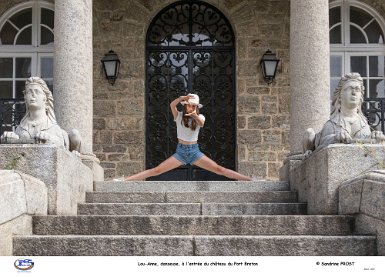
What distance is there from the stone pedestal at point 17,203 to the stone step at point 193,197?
4.86 ft

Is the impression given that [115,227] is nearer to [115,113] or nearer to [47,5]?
[115,113]

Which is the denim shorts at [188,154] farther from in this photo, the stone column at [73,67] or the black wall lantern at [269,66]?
the black wall lantern at [269,66]

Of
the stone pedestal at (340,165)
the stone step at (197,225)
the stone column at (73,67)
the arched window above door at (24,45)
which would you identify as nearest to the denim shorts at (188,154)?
the stone column at (73,67)

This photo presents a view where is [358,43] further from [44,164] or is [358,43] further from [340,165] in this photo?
[44,164]

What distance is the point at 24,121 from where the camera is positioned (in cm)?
823

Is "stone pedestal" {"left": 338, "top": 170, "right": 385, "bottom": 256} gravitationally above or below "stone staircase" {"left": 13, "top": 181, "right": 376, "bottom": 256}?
above

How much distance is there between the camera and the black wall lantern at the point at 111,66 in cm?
1373

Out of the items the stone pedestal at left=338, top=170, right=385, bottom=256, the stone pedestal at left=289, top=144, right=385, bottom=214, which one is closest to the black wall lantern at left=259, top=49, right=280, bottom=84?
the stone pedestal at left=289, top=144, right=385, bottom=214

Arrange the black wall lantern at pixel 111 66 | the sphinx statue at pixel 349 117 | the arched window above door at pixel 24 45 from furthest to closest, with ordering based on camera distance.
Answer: the arched window above door at pixel 24 45 → the black wall lantern at pixel 111 66 → the sphinx statue at pixel 349 117

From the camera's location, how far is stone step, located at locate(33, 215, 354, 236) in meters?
6.75

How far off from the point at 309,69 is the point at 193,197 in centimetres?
257

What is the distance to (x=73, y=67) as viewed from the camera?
10125mm

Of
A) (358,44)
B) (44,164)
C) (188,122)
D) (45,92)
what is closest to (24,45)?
(188,122)
